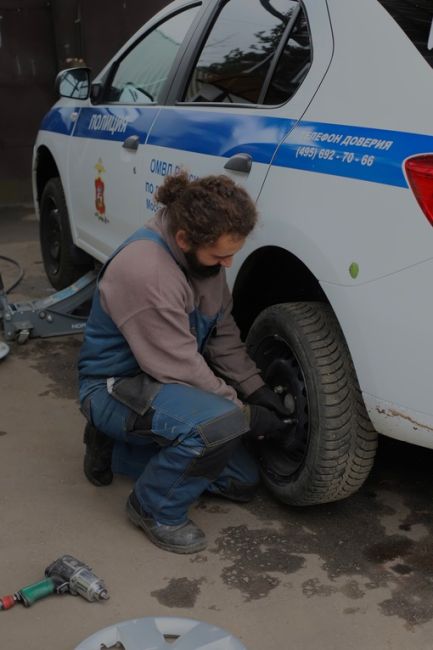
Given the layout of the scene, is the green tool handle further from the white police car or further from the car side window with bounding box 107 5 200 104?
the car side window with bounding box 107 5 200 104

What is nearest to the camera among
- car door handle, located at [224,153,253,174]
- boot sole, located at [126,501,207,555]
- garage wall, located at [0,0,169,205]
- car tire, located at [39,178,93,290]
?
boot sole, located at [126,501,207,555]

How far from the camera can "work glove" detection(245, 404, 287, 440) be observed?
278 centimetres

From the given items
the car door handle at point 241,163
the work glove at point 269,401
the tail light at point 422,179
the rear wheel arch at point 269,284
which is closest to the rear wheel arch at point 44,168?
the rear wheel arch at point 269,284

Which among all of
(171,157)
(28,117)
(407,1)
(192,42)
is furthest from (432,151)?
(28,117)

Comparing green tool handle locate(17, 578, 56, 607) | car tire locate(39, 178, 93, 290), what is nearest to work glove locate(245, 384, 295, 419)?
green tool handle locate(17, 578, 56, 607)

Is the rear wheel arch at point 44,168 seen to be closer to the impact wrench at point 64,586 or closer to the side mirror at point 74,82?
the side mirror at point 74,82

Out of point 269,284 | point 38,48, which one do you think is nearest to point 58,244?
point 269,284

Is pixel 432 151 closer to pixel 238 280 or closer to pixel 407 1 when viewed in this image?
pixel 407 1

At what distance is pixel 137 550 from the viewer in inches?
107

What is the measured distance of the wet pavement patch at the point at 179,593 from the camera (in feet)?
8.07

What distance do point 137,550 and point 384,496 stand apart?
0.93 m

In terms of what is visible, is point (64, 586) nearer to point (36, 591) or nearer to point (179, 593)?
point (36, 591)

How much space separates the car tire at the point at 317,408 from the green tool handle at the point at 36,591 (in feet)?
2.72

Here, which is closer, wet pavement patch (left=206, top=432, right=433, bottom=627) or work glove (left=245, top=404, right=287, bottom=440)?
wet pavement patch (left=206, top=432, right=433, bottom=627)
